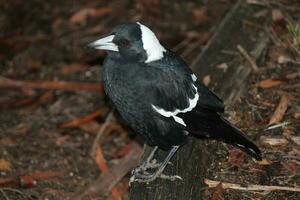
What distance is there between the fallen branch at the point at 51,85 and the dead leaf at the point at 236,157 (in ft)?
5.14

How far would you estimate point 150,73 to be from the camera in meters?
3.18

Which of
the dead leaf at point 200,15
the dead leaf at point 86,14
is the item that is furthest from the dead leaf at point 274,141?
the dead leaf at point 86,14

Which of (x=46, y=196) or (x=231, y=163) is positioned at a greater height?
(x=231, y=163)

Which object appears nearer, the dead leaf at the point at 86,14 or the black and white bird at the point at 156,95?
the black and white bird at the point at 156,95

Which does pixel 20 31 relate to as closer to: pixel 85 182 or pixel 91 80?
pixel 91 80

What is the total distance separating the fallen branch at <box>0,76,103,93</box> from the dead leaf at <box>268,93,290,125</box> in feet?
4.93

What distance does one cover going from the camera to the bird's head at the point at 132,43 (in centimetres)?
322

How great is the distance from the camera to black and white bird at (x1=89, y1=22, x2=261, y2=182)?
3164 millimetres

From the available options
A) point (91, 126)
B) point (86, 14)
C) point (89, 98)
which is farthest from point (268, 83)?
point (86, 14)

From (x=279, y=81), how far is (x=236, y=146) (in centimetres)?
71

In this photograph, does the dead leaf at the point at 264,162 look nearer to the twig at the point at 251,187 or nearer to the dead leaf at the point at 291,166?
the dead leaf at the point at 291,166

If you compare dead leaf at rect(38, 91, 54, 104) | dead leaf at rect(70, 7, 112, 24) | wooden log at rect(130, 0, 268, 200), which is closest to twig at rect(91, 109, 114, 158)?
dead leaf at rect(38, 91, 54, 104)

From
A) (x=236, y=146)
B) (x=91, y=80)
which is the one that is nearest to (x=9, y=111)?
(x=91, y=80)

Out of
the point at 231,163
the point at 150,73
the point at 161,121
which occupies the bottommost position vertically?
the point at 231,163
